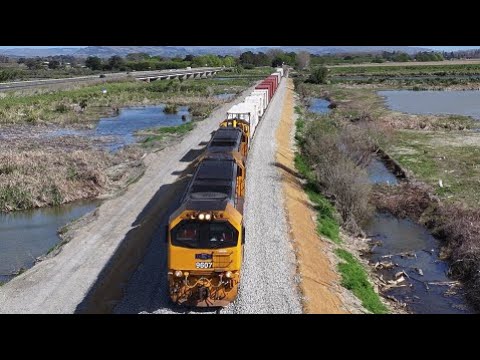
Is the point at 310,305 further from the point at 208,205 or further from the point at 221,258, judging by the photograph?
the point at 208,205

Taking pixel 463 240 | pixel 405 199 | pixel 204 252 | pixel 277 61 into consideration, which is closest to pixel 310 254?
pixel 204 252

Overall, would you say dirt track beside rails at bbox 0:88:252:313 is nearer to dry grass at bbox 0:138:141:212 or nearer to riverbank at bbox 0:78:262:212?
dry grass at bbox 0:138:141:212

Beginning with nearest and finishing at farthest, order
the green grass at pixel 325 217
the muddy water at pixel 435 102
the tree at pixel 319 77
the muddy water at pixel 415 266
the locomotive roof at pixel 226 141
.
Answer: the muddy water at pixel 415 266, the locomotive roof at pixel 226 141, the green grass at pixel 325 217, the muddy water at pixel 435 102, the tree at pixel 319 77

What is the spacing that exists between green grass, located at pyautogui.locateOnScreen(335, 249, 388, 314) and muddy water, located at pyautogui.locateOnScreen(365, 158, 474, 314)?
116cm

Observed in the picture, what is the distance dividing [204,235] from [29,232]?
15.4 metres

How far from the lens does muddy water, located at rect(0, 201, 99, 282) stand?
71.9ft

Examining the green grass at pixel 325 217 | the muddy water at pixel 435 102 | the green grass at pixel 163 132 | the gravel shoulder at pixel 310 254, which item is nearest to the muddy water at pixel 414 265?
the green grass at pixel 325 217

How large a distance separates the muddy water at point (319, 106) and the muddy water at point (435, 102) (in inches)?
381

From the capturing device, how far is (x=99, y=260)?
62.5 feet

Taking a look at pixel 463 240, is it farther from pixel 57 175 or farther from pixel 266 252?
pixel 57 175

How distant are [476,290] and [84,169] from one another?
953 inches

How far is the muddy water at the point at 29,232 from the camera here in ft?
71.9

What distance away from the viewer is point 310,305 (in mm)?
14953

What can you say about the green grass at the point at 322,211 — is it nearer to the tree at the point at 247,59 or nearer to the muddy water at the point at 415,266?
the muddy water at the point at 415,266
